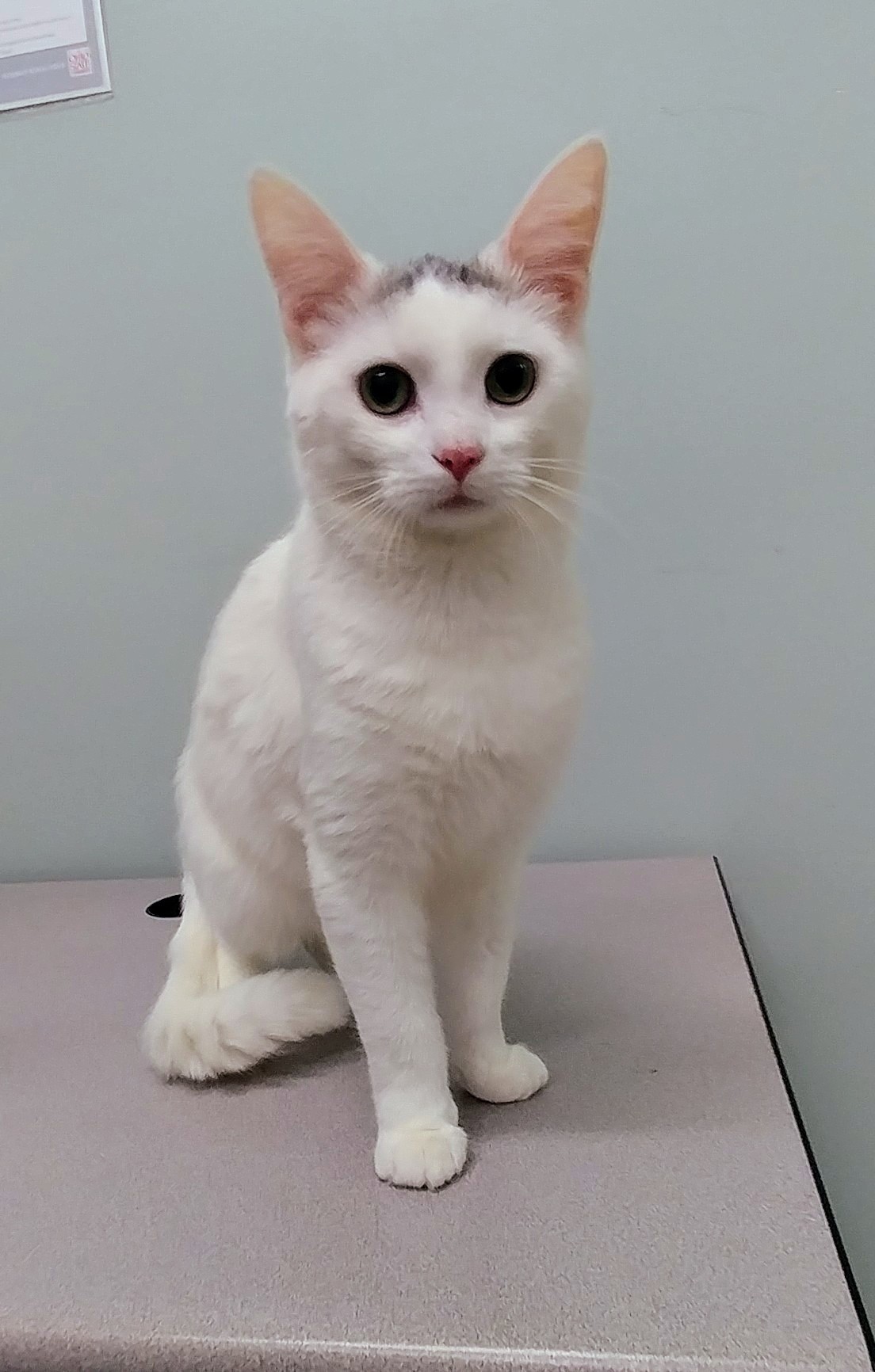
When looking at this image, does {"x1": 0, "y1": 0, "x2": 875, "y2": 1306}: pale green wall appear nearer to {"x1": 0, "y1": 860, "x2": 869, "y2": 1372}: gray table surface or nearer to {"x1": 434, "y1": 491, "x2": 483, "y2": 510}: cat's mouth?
{"x1": 0, "y1": 860, "x2": 869, "y2": 1372}: gray table surface

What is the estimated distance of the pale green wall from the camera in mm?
1057

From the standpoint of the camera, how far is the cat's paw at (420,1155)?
→ 618 mm

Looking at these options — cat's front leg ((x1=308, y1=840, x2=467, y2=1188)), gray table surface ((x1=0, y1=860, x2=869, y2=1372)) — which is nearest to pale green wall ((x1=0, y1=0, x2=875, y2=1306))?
gray table surface ((x1=0, y1=860, x2=869, y2=1372))

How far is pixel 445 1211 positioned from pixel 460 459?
443 millimetres

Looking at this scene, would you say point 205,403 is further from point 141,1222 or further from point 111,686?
point 141,1222

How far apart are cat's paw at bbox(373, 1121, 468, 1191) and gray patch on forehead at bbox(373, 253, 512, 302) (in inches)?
20.7

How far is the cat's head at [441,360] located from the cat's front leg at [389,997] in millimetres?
235

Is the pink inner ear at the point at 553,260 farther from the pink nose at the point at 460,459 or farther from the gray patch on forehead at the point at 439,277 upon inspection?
the pink nose at the point at 460,459

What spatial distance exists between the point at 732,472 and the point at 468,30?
1.81 feet

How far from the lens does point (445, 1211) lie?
1.96ft

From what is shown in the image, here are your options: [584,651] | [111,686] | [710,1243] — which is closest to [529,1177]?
[710,1243]

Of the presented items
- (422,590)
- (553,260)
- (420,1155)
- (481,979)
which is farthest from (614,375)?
(420,1155)

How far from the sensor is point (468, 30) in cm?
107

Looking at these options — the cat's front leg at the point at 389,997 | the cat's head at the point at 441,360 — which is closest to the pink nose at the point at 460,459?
the cat's head at the point at 441,360
